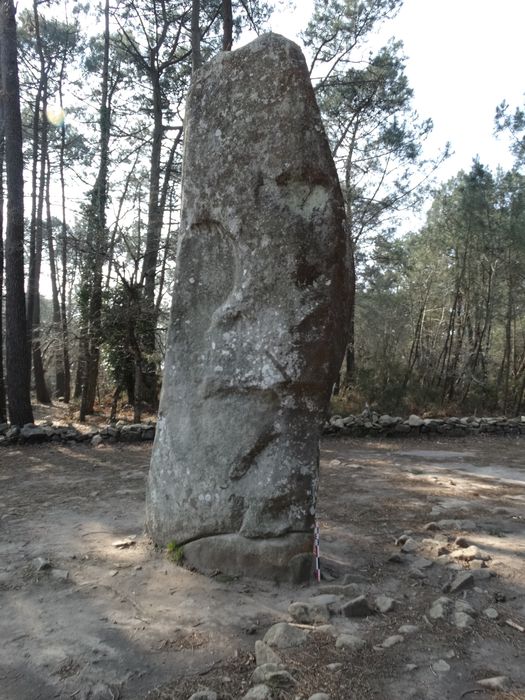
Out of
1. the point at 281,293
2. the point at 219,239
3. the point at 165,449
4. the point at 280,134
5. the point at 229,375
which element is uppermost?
the point at 280,134

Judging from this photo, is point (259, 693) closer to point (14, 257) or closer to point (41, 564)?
point (41, 564)

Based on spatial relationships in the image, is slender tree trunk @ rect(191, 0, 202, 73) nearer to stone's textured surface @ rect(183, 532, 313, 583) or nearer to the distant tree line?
the distant tree line

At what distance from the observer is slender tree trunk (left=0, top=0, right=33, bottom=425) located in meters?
9.62

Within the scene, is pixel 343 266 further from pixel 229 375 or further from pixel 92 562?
pixel 92 562

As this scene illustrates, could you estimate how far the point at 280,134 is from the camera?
3.72 metres

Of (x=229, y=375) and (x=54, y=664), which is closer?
(x=54, y=664)

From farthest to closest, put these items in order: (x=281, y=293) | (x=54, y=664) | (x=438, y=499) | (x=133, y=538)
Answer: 1. (x=438, y=499)
2. (x=133, y=538)
3. (x=281, y=293)
4. (x=54, y=664)

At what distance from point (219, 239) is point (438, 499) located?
12.1 ft

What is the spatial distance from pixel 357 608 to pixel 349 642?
36 cm

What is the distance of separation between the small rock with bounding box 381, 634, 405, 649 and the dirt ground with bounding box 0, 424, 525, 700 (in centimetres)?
2

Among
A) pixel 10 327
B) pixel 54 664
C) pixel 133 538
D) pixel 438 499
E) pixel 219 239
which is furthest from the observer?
pixel 10 327

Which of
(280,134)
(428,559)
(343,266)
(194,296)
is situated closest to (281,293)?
(343,266)

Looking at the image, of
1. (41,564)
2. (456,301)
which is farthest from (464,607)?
(456,301)

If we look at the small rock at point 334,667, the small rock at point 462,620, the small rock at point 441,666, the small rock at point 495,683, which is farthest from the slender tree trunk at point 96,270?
the small rock at point 495,683
